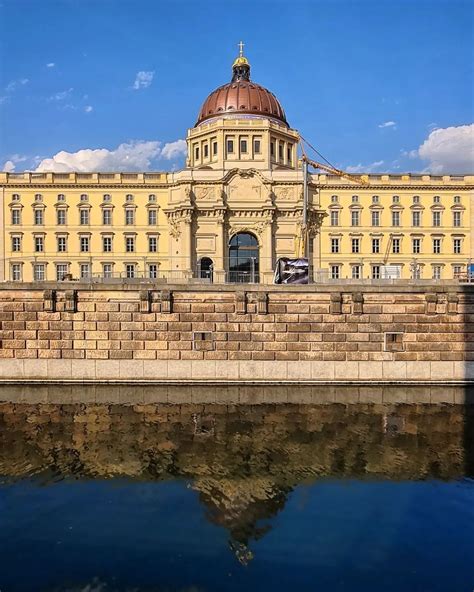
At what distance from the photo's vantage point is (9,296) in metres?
24.8

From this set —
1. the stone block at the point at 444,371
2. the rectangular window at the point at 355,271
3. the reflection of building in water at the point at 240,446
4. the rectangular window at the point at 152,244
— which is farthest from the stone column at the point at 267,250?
the reflection of building in water at the point at 240,446

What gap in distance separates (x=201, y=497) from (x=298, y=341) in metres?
12.5

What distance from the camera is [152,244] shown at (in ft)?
204

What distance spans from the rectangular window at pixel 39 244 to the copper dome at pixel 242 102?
2894cm

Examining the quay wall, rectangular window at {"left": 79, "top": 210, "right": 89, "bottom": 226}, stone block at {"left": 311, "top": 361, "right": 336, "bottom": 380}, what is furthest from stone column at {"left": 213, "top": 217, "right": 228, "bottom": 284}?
stone block at {"left": 311, "top": 361, "right": 336, "bottom": 380}

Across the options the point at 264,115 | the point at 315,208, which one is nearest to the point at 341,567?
the point at 315,208

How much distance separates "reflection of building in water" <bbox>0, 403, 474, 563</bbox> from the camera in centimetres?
1375

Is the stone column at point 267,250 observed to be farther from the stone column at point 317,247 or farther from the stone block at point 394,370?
the stone block at point 394,370

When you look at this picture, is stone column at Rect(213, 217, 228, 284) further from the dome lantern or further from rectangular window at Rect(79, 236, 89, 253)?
the dome lantern

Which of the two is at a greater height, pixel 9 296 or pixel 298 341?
pixel 9 296

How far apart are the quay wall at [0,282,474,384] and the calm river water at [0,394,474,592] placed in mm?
4330

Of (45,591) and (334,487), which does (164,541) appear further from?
(334,487)

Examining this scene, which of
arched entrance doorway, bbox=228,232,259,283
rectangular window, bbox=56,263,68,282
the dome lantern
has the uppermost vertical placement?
the dome lantern

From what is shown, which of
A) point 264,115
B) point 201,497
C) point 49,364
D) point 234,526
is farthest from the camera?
point 264,115
